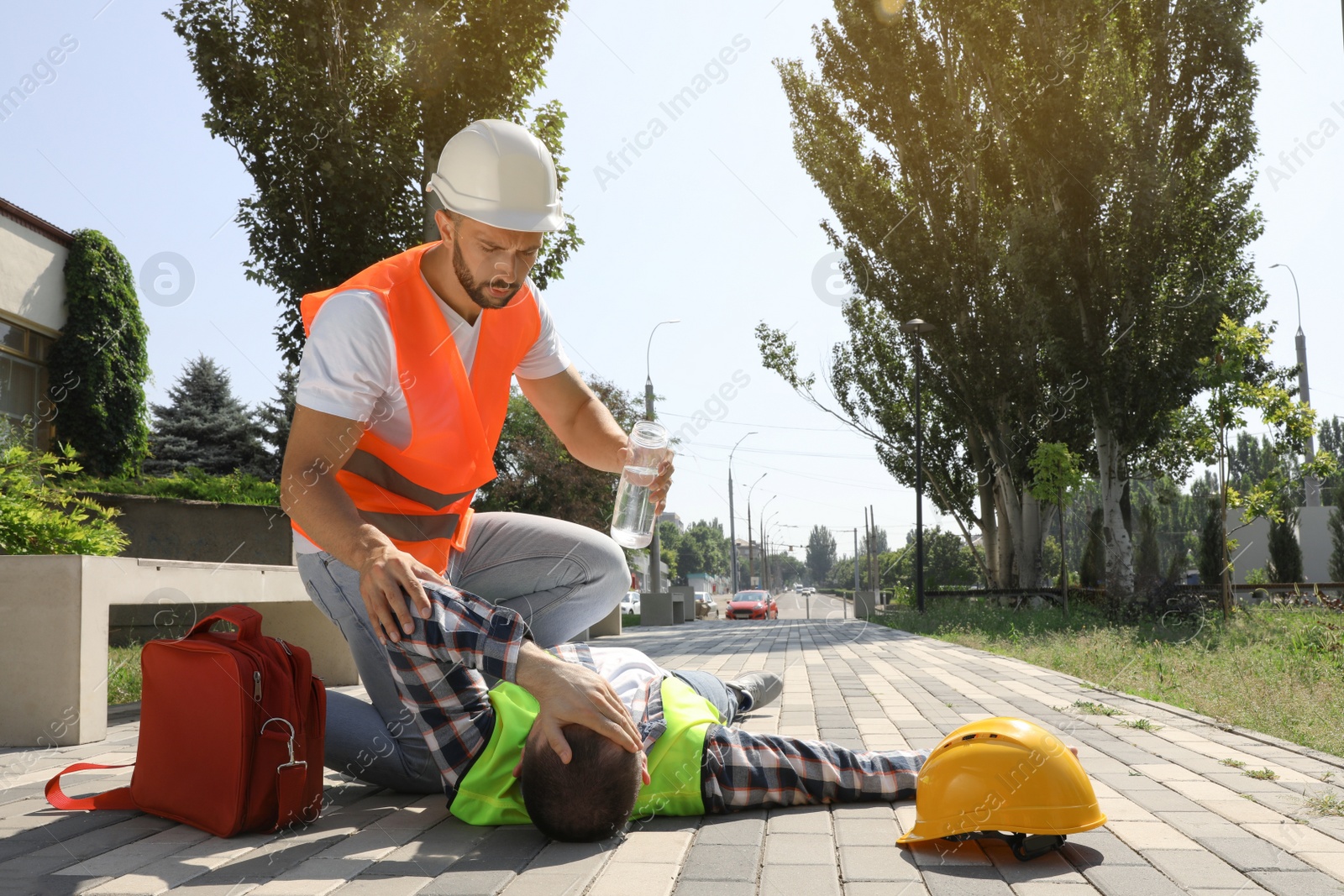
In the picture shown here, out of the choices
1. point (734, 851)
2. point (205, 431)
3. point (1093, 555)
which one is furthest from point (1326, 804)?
point (205, 431)

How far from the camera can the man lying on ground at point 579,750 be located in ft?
8.14

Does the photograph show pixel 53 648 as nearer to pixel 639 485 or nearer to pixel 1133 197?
pixel 639 485

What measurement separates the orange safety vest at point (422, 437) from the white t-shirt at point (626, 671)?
0.64 m

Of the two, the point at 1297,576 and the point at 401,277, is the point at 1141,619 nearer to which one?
the point at 401,277

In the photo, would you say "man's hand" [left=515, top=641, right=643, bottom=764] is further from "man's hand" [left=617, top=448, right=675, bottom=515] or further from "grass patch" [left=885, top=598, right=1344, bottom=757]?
"grass patch" [left=885, top=598, right=1344, bottom=757]

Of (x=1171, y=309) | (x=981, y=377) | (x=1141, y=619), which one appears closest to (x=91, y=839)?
(x=1141, y=619)

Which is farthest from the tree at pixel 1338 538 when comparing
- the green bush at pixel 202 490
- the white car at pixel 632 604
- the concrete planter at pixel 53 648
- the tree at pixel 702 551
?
the tree at pixel 702 551

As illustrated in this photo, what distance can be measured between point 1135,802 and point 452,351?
267 cm

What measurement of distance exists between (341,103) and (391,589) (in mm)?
11797

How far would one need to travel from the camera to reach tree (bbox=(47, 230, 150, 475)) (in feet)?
67.1

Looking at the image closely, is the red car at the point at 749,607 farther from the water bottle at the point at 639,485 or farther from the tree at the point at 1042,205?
the water bottle at the point at 639,485

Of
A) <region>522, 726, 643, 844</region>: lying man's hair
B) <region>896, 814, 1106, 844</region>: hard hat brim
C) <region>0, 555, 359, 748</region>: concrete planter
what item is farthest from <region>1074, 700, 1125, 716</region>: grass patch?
<region>0, 555, 359, 748</region>: concrete planter

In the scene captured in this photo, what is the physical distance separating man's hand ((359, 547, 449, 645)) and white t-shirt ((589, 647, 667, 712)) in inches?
34.3

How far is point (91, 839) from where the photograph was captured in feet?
8.84
